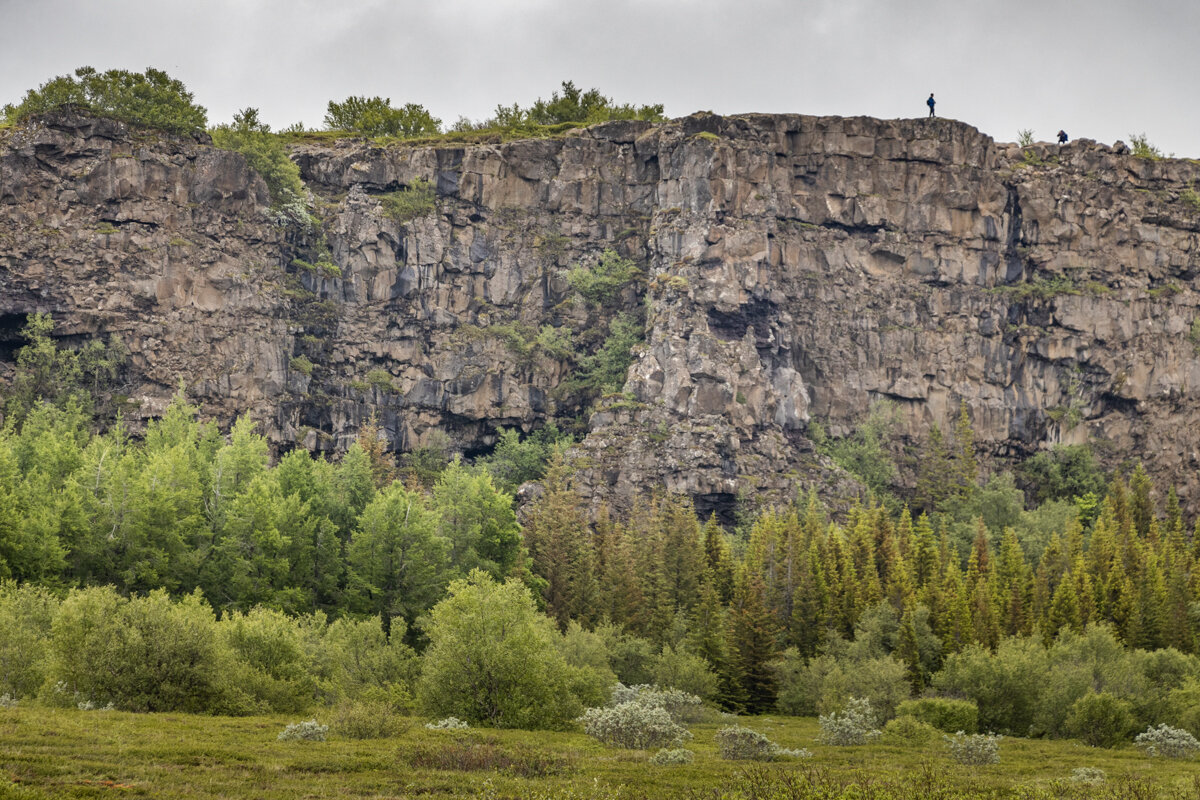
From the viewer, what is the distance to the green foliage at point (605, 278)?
14875cm

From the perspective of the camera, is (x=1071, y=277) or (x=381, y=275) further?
(x=1071, y=277)

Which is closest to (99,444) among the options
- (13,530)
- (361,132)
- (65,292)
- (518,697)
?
(13,530)

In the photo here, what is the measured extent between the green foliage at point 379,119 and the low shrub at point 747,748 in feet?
400

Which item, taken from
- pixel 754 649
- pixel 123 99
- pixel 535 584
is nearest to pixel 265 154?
pixel 123 99

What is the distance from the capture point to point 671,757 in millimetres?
48469

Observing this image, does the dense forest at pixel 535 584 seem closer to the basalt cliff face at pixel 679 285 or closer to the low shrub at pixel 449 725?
the low shrub at pixel 449 725

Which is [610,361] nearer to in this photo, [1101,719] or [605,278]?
[605,278]

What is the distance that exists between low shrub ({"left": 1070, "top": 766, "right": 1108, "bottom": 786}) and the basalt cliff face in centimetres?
7799

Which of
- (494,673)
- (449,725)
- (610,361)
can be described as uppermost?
(610,361)

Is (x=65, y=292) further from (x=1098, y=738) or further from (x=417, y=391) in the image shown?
(x=1098, y=738)

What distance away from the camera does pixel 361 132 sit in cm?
16162

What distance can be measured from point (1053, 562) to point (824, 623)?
81.3ft

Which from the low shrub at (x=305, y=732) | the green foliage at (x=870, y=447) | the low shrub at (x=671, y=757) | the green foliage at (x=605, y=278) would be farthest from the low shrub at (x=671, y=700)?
the green foliage at (x=605, y=278)

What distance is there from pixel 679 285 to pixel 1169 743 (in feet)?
275
